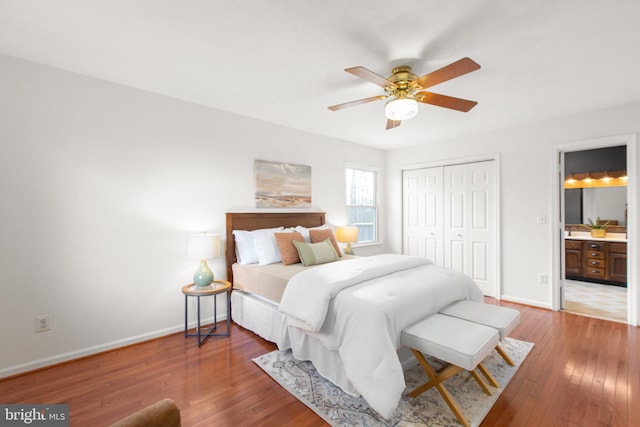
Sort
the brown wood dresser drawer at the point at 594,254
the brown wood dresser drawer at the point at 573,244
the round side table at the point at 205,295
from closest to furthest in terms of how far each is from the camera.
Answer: the round side table at the point at 205,295
the brown wood dresser drawer at the point at 594,254
the brown wood dresser drawer at the point at 573,244

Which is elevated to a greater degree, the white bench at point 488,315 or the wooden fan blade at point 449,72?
the wooden fan blade at point 449,72

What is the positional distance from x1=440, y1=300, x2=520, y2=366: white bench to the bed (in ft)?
0.34

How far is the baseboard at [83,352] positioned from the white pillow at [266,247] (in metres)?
1.05

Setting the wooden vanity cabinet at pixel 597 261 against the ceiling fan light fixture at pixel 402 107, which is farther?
the wooden vanity cabinet at pixel 597 261

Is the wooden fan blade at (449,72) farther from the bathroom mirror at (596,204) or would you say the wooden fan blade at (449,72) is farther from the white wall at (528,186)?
the bathroom mirror at (596,204)

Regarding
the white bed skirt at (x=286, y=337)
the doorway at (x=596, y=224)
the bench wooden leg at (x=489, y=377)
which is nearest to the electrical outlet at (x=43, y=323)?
the white bed skirt at (x=286, y=337)

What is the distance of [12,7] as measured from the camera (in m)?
1.74

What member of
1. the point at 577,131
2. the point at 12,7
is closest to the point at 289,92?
the point at 12,7

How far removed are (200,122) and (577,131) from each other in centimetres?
449

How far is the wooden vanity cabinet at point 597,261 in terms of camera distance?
185 inches

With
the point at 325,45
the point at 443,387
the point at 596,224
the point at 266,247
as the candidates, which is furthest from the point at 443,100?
the point at 596,224

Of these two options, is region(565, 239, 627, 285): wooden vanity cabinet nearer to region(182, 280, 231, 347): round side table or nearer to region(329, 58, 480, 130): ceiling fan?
region(329, 58, 480, 130): ceiling fan

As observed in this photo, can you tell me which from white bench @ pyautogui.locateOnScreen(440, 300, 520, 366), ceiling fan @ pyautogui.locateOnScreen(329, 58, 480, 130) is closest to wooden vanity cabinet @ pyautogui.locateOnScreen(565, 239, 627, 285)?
white bench @ pyautogui.locateOnScreen(440, 300, 520, 366)

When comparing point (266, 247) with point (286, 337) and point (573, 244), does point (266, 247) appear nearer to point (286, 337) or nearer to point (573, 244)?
point (286, 337)
